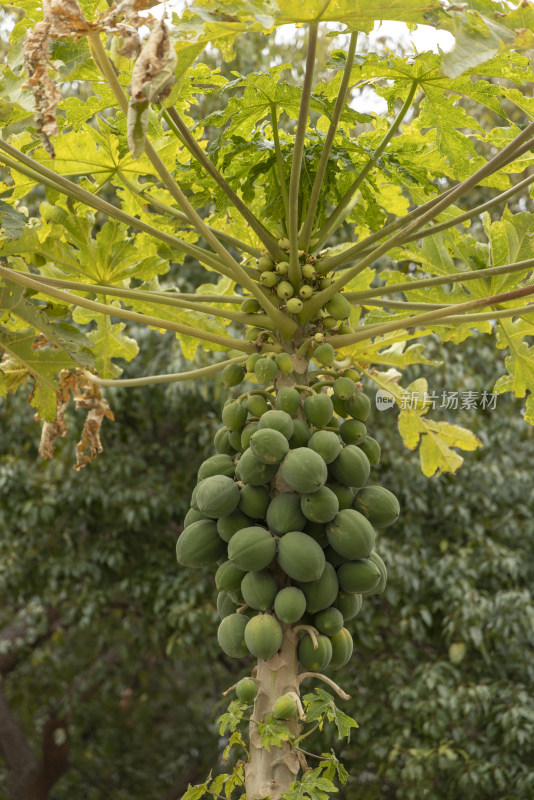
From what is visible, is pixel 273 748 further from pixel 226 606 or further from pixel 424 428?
pixel 424 428

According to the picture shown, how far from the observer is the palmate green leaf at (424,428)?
1828mm

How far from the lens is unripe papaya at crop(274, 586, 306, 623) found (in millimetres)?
1134

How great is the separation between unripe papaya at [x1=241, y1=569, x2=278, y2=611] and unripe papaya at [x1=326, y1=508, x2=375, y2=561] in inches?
4.7

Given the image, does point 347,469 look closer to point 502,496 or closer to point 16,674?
point 502,496

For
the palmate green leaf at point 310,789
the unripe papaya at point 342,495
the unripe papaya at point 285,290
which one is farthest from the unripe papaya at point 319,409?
the palmate green leaf at point 310,789

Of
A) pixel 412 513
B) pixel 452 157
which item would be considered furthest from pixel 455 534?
pixel 452 157

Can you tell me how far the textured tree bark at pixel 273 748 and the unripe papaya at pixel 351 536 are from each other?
15 centimetres

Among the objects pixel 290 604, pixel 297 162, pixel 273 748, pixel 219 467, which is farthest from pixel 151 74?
pixel 273 748

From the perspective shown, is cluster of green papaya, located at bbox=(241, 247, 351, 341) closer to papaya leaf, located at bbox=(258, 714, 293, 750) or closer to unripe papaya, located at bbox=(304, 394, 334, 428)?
unripe papaya, located at bbox=(304, 394, 334, 428)

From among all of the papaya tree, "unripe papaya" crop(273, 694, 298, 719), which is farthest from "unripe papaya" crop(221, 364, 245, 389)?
"unripe papaya" crop(273, 694, 298, 719)

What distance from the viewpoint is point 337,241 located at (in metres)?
4.50

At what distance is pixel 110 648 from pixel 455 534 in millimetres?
3121

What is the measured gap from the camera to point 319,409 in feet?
4.17

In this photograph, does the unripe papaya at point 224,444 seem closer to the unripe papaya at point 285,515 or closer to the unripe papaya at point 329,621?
the unripe papaya at point 285,515
